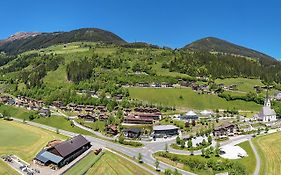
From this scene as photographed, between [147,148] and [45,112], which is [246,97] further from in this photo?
[45,112]

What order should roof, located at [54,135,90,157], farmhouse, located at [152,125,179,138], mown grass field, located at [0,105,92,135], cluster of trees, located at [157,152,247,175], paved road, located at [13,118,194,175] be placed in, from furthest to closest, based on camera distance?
mown grass field, located at [0,105,92,135], farmhouse, located at [152,125,179,138], roof, located at [54,135,90,157], paved road, located at [13,118,194,175], cluster of trees, located at [157,152,247,175]

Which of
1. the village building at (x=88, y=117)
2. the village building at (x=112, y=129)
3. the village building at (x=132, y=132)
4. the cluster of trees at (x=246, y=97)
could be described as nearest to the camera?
the village building at (x=132, y=132)

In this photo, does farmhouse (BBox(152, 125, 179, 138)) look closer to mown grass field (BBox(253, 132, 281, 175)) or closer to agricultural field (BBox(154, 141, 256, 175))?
agricultural field (BBox(154, 141, 256, 175))

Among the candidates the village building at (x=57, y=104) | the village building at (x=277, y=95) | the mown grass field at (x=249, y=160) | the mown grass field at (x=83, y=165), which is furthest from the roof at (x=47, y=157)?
the village building at (x=277, y=95)

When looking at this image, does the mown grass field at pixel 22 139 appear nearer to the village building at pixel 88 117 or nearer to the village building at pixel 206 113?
the village building at pixel 88 117

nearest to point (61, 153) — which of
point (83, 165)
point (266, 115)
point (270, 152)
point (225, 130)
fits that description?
point (83, 165)

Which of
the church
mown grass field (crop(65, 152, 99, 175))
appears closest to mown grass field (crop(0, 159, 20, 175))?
mown grass field (crop(65, 152, 99, 175))
